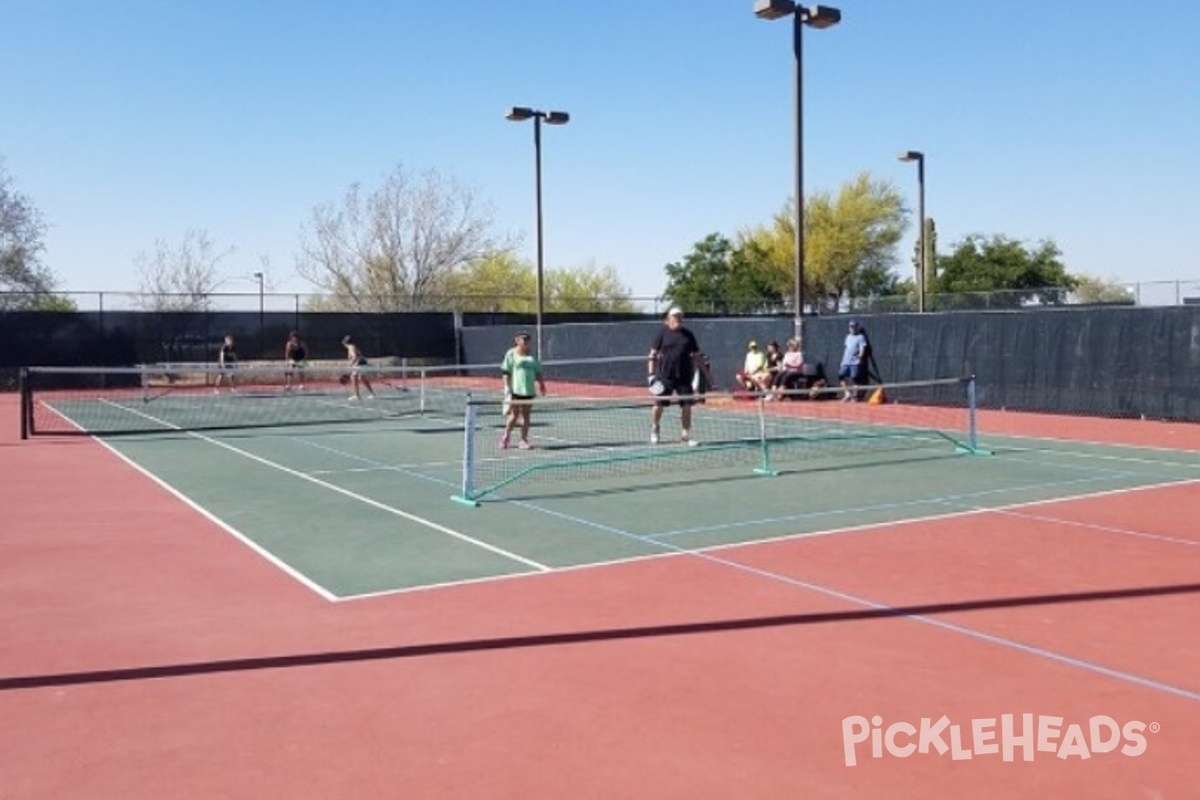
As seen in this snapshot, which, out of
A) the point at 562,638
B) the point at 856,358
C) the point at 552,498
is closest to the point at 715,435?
the point at 856,358

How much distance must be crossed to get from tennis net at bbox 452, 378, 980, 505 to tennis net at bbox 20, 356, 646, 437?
1.13 meters

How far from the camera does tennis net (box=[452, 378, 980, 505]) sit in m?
12.3

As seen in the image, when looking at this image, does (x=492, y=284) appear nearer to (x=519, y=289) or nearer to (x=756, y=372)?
(x=519, y=289)

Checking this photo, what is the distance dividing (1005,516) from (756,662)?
189 inches

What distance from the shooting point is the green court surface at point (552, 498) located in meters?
7.98

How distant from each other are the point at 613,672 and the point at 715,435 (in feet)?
38.9

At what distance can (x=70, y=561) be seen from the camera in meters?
7.94

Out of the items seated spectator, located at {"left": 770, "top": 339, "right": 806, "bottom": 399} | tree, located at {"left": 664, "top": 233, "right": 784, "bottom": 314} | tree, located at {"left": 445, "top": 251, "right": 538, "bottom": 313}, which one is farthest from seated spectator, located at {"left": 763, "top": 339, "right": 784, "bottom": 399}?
tree, located at {"left": 664, "top": 233, "right": 784, "bottom": 314}

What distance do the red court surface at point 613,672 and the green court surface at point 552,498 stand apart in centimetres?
53

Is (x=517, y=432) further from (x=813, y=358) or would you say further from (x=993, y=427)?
(x=813, y=358)

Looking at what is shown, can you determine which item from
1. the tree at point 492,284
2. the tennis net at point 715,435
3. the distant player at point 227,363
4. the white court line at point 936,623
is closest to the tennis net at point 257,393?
the distant player at point 227,363

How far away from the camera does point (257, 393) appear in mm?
28094

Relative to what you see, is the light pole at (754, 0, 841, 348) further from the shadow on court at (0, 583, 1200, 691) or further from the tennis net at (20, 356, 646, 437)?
the shadow on court at (0, 583, 1200, 691)

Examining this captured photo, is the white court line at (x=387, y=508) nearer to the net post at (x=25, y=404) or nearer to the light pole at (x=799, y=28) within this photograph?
the net post at (x=25, y=404)
